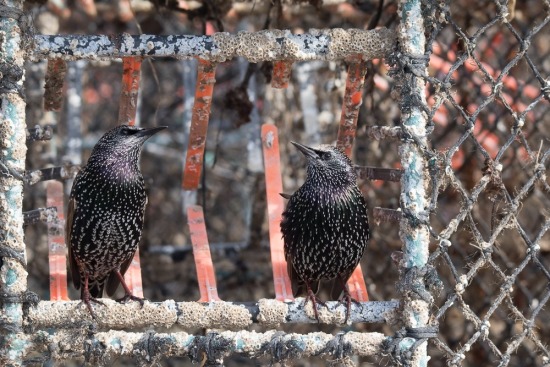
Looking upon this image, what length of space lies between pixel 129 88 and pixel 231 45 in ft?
1.71

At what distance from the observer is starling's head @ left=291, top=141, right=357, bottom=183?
13.6 feet

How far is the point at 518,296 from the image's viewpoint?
22.2 feet

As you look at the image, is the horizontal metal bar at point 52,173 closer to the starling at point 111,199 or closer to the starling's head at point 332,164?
the starling at point 111,199

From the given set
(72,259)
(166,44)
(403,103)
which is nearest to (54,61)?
(166,44)

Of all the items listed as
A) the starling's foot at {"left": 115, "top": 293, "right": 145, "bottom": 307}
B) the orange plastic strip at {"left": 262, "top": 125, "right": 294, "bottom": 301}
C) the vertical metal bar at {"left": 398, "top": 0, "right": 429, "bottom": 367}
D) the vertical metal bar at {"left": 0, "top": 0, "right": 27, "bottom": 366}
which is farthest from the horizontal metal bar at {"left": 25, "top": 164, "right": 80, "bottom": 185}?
the vertical metal bar at {"left": 398, "top": 0, "right": 429, "bottom": 367}

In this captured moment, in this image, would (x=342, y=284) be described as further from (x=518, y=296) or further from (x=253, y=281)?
(x=518, y=296)

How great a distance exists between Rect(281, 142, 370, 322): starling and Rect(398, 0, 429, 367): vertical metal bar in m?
0.67

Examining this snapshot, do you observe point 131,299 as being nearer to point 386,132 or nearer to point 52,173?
point 52,173

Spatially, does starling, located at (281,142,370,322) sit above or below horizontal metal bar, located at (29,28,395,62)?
below

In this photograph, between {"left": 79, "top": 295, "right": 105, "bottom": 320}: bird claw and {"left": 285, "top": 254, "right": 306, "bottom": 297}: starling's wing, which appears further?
{"left": 285, "top": 254, "right": 306, "bottom": 297}: starling's wing

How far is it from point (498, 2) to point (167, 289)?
3855 millimetres

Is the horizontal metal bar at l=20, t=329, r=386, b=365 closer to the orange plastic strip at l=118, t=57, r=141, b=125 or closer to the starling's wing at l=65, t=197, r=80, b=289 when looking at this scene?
the starling's wing at l=65, t=197, r=80, b=289

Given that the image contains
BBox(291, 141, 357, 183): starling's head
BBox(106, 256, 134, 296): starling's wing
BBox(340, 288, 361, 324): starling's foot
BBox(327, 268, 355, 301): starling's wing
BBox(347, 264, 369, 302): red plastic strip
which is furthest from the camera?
BBox(106, 256, 134, 296): starling's wing

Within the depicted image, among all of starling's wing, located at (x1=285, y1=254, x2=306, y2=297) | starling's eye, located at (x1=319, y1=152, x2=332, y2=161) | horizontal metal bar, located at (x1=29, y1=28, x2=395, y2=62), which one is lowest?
starling's wing, located at (x1=285, y1=254, x2=306, y2=297)
